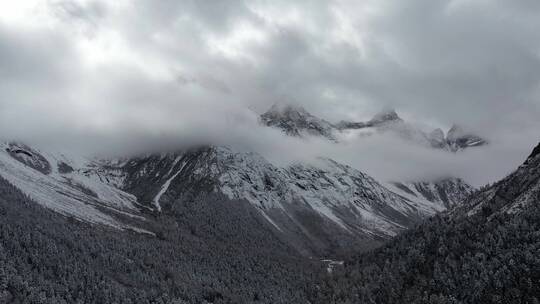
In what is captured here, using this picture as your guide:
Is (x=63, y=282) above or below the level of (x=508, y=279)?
Result: below

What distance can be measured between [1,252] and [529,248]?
197469mm

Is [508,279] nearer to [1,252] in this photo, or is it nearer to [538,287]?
[538,287]

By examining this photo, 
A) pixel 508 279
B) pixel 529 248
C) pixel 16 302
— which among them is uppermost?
pixel 529 248

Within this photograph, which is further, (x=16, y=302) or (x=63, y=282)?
(x=63, y=282)

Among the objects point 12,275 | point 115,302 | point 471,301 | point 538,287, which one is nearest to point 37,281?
point 12,275

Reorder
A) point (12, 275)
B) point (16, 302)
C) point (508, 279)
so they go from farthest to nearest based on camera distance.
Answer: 1. point (508, 279)
2. point (12, 275)
3. point (16, 302)

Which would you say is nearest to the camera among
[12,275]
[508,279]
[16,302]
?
[16,302]

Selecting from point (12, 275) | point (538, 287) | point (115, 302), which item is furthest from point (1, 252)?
point (538, 287)

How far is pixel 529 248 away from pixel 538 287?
18679 mm

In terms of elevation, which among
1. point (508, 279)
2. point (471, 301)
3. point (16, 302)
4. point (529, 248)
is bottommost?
point (16, 302)

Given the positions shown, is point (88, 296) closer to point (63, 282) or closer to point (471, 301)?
point (63, 282)

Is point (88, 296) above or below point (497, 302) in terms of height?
below

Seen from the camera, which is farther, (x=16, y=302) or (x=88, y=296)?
(x=88, y=296)

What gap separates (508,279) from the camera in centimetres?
18875
